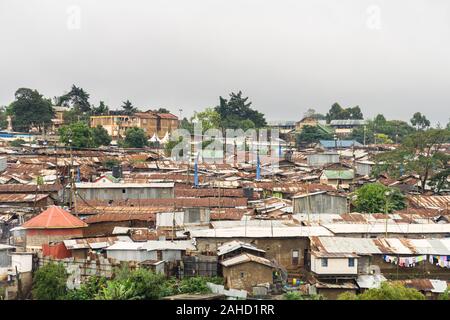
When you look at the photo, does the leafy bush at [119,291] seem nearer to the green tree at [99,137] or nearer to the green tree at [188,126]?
the green tree at [99,137]

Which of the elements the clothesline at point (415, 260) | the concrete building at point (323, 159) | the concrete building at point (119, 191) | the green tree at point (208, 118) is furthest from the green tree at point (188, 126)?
the clothesline at point (415, 260)

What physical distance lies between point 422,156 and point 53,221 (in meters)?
20.7

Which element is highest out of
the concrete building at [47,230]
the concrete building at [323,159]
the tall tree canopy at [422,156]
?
the tall tree canopy at [422,156]

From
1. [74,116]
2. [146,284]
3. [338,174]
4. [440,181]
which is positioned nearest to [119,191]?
[146,284]

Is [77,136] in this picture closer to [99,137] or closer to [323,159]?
[99,137]

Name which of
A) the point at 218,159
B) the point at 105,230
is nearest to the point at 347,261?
the point at 105,230

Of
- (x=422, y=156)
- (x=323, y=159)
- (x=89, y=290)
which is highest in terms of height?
(x=422, y=156)

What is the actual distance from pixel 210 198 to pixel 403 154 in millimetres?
12995

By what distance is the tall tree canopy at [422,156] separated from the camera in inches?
1209

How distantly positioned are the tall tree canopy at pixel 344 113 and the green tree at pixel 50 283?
7155 cm

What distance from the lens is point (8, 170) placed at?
1350 inches

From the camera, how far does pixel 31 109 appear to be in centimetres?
5569

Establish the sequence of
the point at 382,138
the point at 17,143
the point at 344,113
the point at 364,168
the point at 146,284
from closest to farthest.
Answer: the point at 146,284, the point at 364,168, the point at 17,143, the point at 382,138, the point at 344,113

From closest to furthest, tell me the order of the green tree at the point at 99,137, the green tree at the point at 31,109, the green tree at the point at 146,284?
the green tree at the point at 146,284, the green tree at the point at 99,137, the green tree at the point at 31,109
